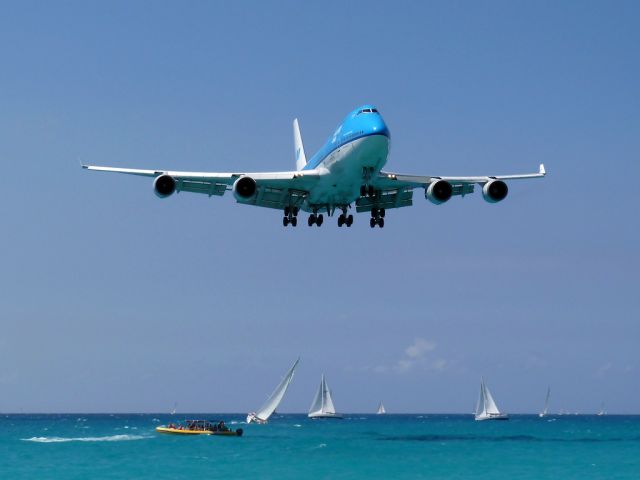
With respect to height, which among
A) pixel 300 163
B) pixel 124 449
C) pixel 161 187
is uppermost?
pixel 300 163

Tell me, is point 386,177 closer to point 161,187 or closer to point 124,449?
point 161,187

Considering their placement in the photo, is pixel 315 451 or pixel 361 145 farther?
pixel 315 451

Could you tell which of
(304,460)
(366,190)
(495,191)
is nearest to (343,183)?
(366,190)

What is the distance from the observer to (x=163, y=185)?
63844mm

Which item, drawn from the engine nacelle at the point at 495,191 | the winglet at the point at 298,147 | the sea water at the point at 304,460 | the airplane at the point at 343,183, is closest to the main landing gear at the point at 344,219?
the airplane at the point at 343,183

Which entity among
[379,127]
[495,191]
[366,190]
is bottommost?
[366,190]

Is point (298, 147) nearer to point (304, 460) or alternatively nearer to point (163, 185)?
point (163, 185)

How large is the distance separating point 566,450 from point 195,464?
81.9 metres

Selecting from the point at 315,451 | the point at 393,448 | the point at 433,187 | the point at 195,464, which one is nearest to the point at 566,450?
the point at 393,448

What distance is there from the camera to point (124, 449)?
171125 mm

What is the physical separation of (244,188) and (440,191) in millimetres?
15080

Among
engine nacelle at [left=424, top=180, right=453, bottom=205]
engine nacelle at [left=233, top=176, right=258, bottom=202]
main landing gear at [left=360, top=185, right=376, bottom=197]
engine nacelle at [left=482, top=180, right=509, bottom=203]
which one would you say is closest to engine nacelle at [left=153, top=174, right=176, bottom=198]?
engine nacelle at [left=233, top=176, right=258, bottom=202]

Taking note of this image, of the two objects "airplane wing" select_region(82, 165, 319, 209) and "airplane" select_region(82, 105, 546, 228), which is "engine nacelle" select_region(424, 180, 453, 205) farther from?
"airplane wing" select_region(82, 165, 319, 209)

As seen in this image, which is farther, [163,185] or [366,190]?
[366,190]
